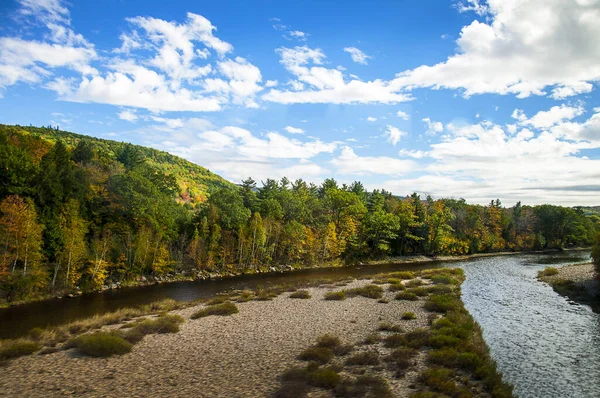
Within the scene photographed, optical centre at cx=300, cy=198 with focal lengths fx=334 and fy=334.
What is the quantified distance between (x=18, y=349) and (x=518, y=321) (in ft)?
110

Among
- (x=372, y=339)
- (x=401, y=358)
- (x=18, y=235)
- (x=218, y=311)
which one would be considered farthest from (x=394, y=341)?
(x=18, y=235)

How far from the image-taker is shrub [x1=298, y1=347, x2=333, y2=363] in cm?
1638

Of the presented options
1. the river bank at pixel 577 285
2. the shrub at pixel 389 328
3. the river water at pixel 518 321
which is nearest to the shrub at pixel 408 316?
the shrub at pixel 389 328

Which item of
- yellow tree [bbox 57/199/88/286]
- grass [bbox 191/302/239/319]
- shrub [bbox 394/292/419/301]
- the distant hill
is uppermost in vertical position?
the distant hill

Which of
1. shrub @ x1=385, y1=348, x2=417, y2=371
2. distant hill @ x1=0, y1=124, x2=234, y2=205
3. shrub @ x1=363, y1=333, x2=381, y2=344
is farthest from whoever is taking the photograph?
distant hill @ x1=0, y1=124, x2=234, y2=205

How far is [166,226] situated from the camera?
5288 centimetres

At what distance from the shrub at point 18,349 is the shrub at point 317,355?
14.7 meters

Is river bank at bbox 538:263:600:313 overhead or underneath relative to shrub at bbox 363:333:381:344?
underneath

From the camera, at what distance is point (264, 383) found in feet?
45.1

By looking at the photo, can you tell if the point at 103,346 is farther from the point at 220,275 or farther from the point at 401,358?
the point at 220,275

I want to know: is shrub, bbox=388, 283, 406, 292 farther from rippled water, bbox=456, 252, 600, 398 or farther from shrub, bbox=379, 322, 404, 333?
shrub, bbox=379, 322, 404, 333

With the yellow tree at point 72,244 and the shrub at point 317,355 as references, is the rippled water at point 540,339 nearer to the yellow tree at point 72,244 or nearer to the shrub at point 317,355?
the shrub at point 317,355

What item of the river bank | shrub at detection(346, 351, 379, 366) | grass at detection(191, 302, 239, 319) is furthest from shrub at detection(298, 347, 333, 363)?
the river bank

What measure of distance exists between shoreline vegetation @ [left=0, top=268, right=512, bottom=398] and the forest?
58.7ft
